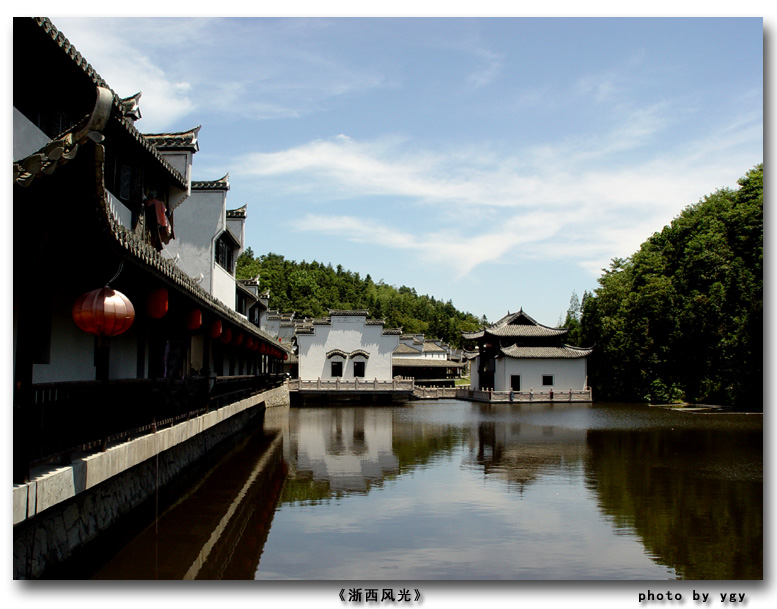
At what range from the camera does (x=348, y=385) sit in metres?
38.5

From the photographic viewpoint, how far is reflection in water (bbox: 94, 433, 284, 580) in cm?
706

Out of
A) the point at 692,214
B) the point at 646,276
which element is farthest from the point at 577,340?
the point at 692,214

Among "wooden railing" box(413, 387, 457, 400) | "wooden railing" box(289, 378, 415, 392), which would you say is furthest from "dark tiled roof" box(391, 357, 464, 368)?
"wooden railing" box(289, 378, 415, 392)

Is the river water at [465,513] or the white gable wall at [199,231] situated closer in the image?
the river water at [465,513]

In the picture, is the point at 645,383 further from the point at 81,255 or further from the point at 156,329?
the point at 81,255

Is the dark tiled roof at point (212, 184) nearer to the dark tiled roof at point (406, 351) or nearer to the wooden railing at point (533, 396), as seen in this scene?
the wooden railing at point (533, 396)

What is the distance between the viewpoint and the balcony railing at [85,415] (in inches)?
184

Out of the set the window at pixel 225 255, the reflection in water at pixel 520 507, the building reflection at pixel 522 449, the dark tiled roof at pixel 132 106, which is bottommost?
the building reflection at pixel 522 449

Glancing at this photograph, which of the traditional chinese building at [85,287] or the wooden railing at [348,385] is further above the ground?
the traditional chinese building at [85,287]

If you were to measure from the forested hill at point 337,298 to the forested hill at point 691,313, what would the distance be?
2236 centimetres

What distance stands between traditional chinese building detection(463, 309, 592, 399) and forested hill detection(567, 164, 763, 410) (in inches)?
90.9

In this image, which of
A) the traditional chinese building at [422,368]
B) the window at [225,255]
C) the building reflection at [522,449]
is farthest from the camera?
the traditional chinese building at [422,368]

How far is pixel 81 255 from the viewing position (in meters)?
6.23

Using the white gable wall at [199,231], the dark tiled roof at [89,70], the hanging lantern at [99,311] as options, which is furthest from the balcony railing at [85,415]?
the white gable wall at [199,231]
